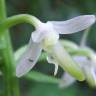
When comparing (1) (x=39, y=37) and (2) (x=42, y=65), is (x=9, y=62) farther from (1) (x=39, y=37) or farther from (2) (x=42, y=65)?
(2) (x=42, y=65)

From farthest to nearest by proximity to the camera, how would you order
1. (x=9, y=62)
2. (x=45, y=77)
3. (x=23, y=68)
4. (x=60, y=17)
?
(x=60, y=17) → (x=45, y=77) → (x=9, y=62) → (x=23, y=68)

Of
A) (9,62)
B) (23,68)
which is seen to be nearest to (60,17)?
(9,62)

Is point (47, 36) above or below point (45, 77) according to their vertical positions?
above

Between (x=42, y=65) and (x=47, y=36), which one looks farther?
(x=42, y=65)

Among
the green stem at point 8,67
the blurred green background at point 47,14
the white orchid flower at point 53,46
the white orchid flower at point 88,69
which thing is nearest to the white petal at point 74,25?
the white orchid flower at point 53,46

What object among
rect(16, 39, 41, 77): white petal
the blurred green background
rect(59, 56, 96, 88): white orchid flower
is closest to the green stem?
rect(16, 39, 41, 77): white petal

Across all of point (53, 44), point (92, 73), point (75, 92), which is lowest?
point (75, 92)
